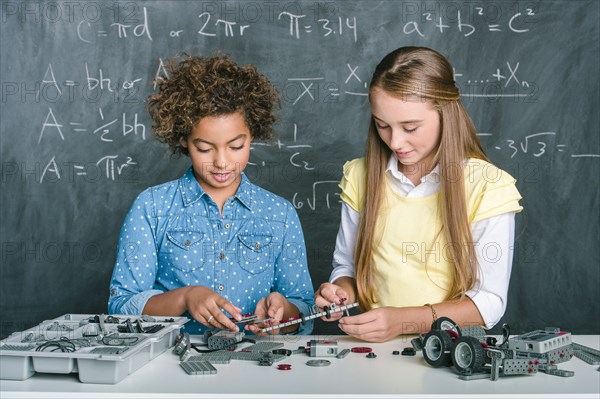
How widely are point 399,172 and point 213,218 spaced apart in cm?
51

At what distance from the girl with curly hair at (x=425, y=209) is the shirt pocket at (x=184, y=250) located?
36 cm

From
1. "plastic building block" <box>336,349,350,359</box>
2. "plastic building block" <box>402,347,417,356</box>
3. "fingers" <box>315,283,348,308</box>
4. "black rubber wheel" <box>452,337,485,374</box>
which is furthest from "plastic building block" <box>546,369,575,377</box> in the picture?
"fingers" <box>315,283,348,308</box>

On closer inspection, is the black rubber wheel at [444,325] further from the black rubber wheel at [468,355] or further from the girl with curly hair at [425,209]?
the girl with curly hair at [425,209]

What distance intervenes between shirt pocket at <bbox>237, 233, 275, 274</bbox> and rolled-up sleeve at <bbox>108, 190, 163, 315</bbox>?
0.23m

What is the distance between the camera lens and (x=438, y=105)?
1965mm

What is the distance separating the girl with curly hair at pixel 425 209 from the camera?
74.2 inches

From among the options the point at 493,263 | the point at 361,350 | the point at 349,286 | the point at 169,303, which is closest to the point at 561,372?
the point at 361,350

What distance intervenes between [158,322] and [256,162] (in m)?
1.48

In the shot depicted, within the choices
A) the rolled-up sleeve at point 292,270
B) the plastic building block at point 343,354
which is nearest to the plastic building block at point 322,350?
the plastic building block at point 343,354

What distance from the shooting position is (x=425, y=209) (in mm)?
2006

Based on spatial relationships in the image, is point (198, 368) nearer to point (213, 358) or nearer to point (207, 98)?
point (213, 358)

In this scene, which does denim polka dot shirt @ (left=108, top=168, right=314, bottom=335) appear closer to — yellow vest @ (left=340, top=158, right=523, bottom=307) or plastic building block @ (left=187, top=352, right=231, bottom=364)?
yellow vest @ (left=340, top=158, right=523, bottom=307)

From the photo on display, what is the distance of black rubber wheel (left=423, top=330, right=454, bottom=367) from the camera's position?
1.40 m

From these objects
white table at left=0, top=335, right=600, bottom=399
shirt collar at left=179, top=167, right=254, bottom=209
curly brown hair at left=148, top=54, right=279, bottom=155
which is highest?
curly brown hair at left=148, top=54, right=279, bottom=155
